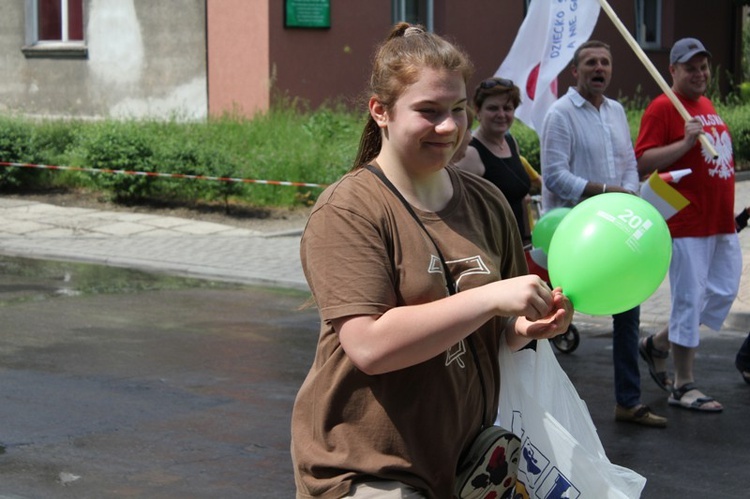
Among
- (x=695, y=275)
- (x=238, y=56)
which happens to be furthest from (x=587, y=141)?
(x=238, y=56)

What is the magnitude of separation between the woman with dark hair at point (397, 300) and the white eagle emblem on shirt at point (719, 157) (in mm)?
4560

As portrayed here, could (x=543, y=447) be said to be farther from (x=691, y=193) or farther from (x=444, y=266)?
(x=691, y=193)

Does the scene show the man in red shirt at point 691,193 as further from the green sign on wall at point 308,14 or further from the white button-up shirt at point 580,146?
the green sign on wall at point 308,14

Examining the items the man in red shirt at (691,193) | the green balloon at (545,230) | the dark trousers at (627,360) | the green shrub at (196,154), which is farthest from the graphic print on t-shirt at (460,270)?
the green shrub at (196,154)

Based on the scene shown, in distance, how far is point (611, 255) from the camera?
9.66 feet

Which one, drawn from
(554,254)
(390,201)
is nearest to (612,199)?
(554,254)

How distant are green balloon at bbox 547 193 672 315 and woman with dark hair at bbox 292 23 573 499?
15 centimetres

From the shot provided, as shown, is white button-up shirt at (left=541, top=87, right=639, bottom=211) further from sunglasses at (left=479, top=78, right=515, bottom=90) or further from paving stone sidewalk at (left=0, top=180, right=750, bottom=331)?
paving stone sidewalk at (left=0, top=180, right=750, bottom=331)

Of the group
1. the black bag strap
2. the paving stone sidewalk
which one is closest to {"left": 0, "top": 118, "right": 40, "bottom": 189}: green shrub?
the paving stone sidewalk

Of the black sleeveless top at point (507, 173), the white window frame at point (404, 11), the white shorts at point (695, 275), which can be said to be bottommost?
the white shorts at point (695, 275)

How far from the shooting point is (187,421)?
6871 millimetres

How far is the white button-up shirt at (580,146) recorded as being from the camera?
721 centimetres

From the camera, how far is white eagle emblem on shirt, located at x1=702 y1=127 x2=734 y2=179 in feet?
23.5

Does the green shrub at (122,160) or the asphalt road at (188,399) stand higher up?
the green shrub at (122,160)
